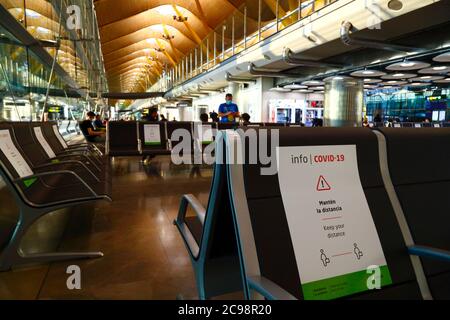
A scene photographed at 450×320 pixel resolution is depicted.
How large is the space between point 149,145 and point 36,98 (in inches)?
135

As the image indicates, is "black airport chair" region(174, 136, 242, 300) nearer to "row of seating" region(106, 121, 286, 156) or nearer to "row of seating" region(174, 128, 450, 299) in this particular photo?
"row of seating" region(174, 128, 450, 299)

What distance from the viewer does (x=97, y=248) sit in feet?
8.43

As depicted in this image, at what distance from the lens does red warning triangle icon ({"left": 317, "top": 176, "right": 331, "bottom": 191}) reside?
1064mm

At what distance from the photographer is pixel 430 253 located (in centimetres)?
103

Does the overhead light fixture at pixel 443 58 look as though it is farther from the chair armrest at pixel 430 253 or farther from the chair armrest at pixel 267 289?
the chair armrest at pixel 267 289

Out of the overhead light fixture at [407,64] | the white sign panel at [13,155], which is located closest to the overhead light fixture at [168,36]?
the overhead light fixture at [407,64]

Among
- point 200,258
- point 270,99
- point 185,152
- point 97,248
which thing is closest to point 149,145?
point 185,152

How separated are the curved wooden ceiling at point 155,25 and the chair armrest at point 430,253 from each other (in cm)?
2571

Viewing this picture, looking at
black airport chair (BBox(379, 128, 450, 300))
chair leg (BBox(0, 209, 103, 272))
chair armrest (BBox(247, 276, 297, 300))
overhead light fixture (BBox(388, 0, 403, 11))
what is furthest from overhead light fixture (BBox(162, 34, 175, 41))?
chair armrest (BBox(247, 276, 297, 300))

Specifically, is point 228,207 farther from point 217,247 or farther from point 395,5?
point 395,5

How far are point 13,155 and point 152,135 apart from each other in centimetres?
395

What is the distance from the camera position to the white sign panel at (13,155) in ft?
8.13

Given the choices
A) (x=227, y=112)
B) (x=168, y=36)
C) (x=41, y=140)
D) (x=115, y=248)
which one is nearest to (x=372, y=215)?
(x=115, y=248)

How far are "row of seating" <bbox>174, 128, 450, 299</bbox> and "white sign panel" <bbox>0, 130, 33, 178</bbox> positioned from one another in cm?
193
